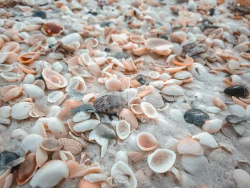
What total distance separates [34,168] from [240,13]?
8.39ft

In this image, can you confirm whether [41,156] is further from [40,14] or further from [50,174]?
[40,14]

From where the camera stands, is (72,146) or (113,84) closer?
(72,146)

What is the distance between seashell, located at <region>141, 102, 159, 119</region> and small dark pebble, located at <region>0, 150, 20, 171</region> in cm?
65

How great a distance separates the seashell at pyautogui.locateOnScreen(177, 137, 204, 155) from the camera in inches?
40.7

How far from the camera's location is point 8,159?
0.95 metres

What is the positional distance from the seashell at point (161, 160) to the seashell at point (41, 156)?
447mm

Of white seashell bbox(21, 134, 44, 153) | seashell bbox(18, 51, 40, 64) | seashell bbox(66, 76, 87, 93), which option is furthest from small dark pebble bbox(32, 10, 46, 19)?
white seashell bbox(21, 134, 44, 153)

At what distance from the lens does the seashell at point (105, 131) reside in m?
1.10

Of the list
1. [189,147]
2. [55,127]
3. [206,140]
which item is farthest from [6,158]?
[206,140]

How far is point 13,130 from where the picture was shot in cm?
114

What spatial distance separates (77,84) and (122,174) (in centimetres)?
64

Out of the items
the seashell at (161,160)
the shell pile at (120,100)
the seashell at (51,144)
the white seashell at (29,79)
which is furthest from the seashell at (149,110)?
the white seashell at (29,79)

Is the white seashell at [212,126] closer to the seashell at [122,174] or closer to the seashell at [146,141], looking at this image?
the seashell at [146,141]

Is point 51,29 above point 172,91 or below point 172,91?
above
